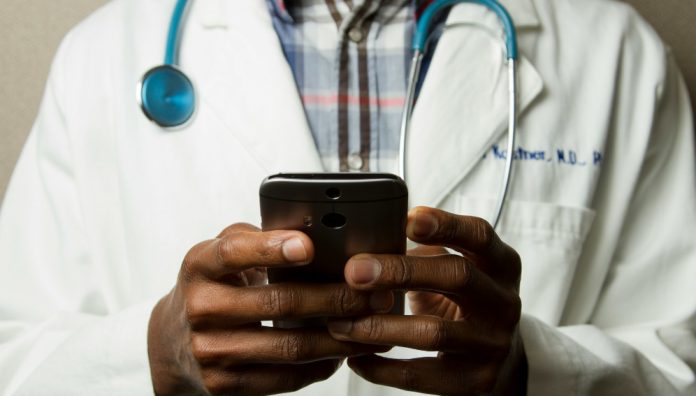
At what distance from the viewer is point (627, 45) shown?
0.78 m

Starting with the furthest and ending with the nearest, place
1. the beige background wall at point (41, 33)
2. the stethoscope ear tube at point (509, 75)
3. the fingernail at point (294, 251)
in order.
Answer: the beige background wall at point (41, 33), the stethoscope ear tube at point (509, 75), the fingernail at point (294, 251)

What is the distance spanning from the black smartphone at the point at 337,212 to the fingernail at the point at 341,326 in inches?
1.4

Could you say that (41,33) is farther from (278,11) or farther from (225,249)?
(225,249)

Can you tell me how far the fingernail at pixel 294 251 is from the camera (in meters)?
0.37

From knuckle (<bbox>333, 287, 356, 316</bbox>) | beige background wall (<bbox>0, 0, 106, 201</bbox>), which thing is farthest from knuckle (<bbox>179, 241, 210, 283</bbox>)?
beige background wall (<bbox>0, 0, 106, 201</bbox>)

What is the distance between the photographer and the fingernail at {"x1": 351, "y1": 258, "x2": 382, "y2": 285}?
0.38 m

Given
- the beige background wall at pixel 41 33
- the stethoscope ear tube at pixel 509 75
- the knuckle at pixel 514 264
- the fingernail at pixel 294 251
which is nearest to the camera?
the fingernail at pixel 294 251

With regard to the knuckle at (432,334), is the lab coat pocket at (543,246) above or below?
below

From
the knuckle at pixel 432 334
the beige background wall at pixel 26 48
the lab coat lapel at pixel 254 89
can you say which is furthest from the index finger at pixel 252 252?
the beige background wall at pixel 26 48

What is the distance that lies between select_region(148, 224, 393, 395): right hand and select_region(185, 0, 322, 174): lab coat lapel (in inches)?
7.9

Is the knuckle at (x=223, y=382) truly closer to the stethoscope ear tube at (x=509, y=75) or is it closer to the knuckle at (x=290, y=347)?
the knuckle at (x=290, y=347)

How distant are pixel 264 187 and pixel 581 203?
47 centimetres

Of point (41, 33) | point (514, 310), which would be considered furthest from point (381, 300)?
point (41, 33)

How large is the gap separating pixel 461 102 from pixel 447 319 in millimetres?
323
